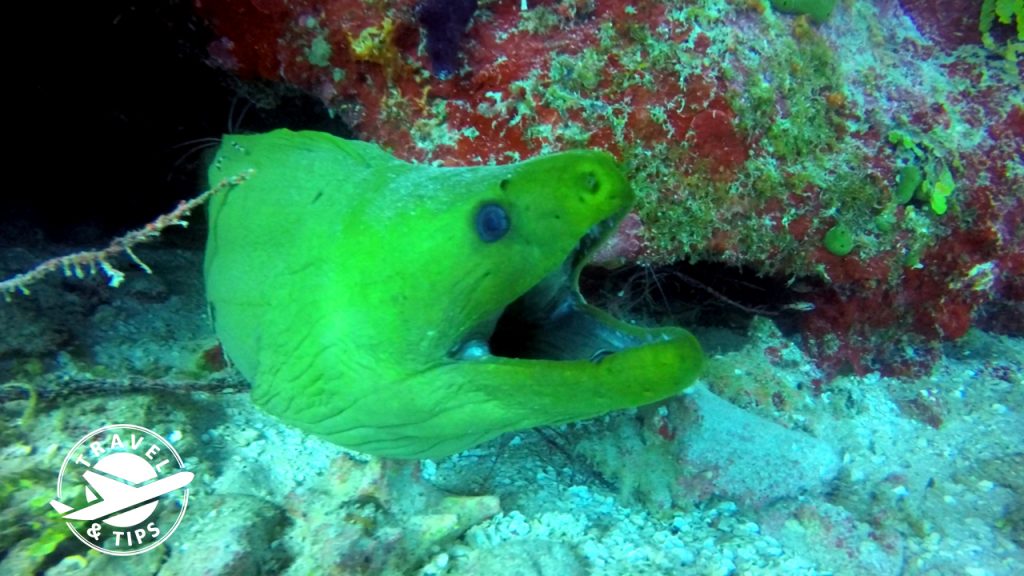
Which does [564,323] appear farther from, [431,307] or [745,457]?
[745,457]

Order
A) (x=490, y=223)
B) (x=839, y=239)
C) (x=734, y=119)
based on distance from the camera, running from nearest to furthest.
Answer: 1. (x=490, y=223)
2. (x=734, y=119)
3. (x=839, y=239)

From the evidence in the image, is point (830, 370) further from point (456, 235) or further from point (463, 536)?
point (456, 235)

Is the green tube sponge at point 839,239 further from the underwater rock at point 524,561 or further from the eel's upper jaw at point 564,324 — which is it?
the underwater rock at point 524,561

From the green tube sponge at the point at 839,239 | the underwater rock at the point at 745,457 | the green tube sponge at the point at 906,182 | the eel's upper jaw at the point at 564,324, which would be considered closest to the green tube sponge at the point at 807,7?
the green tube sponge at the point at 906,182

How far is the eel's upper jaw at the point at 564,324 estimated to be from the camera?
201 cm

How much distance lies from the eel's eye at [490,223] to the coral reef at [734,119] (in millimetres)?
1028

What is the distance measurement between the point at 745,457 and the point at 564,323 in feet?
3.96

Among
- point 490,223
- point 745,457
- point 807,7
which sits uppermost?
point 807,7

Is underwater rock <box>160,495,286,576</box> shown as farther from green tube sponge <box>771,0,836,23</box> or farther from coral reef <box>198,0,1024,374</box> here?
green tube sponge <box>771,0,836,23</box>

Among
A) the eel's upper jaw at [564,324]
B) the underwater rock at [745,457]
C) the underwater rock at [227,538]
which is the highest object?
the eel's upper jaw at [564,324]

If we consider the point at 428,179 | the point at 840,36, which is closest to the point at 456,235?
the point at 428,179

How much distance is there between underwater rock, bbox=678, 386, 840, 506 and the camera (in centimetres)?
266

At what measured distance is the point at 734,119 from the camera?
266cm

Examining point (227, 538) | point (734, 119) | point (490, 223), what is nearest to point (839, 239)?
point (734, 119)
